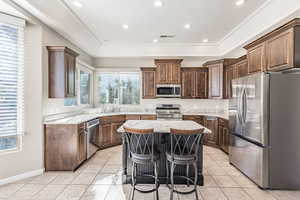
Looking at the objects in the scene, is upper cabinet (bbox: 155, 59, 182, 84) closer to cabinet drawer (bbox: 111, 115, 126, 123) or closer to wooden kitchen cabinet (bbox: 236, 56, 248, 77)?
cabinet drawer (bbox: 111, 115, 126, 123)

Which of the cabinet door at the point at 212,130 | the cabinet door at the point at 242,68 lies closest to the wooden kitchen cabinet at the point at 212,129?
the cabinet door at the point at 212,130

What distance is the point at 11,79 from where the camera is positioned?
3.14 metres

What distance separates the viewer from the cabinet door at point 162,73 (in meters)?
5.91

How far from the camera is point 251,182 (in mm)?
3215

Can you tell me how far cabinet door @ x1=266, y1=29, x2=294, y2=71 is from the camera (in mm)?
2668

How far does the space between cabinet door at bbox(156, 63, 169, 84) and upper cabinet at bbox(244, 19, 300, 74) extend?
2.70 m

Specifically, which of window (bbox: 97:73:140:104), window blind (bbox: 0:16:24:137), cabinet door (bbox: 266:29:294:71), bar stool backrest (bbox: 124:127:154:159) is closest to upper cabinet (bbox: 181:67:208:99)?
window (bbox: 97:73:140:104)

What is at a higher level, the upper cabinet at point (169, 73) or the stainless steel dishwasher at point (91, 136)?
the upper cabinet at point (169, 73)

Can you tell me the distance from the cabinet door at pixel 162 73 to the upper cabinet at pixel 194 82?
0.56 m

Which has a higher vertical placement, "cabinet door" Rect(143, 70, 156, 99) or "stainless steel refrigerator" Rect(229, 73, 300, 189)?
"cabinet door" Rect(143, 70, 156, 99)

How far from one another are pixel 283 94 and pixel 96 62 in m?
5.54

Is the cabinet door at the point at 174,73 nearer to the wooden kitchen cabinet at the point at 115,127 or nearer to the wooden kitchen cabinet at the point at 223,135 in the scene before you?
the wooden kitchen cabinet at the point at 223,135

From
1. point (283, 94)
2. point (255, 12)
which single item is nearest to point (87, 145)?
point (283, 94)

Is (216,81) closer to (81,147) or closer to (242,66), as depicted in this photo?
(242,66)
